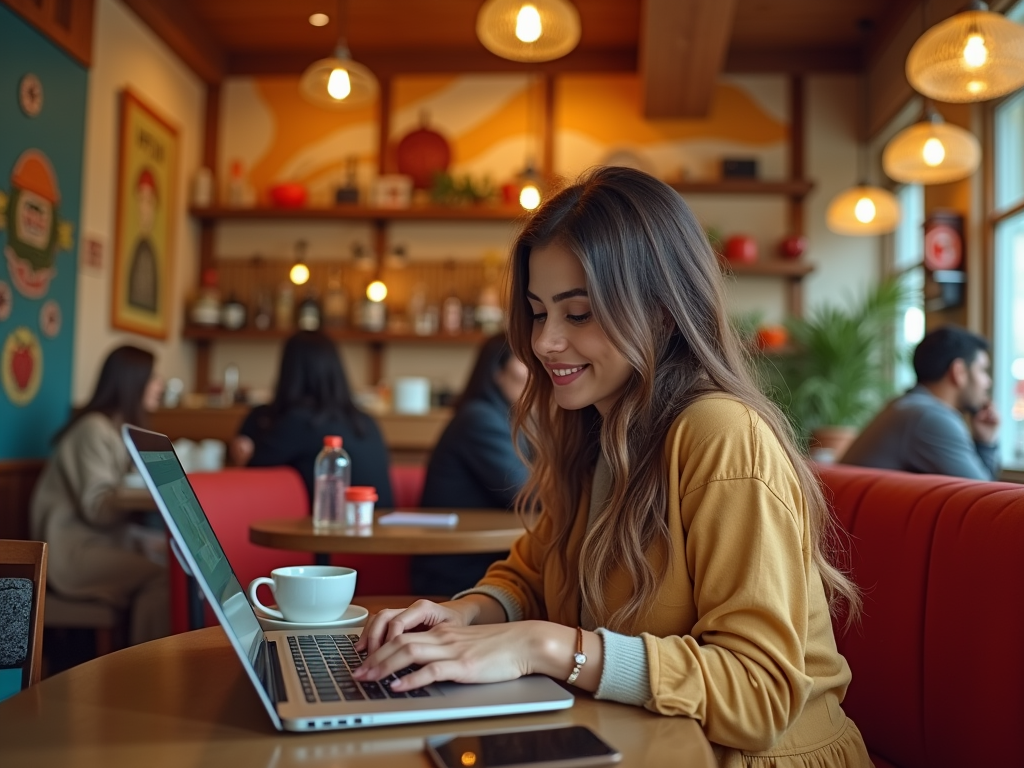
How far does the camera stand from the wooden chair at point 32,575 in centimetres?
121

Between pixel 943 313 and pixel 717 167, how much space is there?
5.76 feet

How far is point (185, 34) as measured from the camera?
5.57m

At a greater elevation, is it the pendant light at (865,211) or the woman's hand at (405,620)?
the pendant light at (865,211)

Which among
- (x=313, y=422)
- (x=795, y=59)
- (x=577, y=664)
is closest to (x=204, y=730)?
(x=577, y=664)

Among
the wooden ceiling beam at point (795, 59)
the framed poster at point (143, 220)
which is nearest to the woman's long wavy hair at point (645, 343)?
the framed poster at point (143, 220)

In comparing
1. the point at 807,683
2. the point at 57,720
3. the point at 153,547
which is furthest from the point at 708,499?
the point at 153,547

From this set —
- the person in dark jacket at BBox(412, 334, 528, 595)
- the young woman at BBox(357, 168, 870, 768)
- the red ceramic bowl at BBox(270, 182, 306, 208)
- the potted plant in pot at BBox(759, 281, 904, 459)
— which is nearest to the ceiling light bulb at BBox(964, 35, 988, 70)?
the person in dark jacket at BBox(412, 334, 528, 595)

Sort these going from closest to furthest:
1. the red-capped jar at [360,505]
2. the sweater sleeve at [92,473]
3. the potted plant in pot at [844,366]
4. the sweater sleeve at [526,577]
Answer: the sweater sleeve at [526,577] < the red-capped jar at [360,505] < the sweater sleeve at [92,473] < the potted plant in pot at [844,366]

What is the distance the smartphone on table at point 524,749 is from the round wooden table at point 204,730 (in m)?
0.02

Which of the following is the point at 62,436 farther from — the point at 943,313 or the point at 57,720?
the point at 943,313

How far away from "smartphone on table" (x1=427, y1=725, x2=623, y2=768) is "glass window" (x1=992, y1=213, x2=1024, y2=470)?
4.32 m

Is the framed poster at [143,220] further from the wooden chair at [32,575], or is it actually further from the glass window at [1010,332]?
the glass window at [1010,332]

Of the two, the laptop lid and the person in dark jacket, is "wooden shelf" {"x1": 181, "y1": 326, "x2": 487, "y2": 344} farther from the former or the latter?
the laptop lid

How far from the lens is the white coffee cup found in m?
1.30
